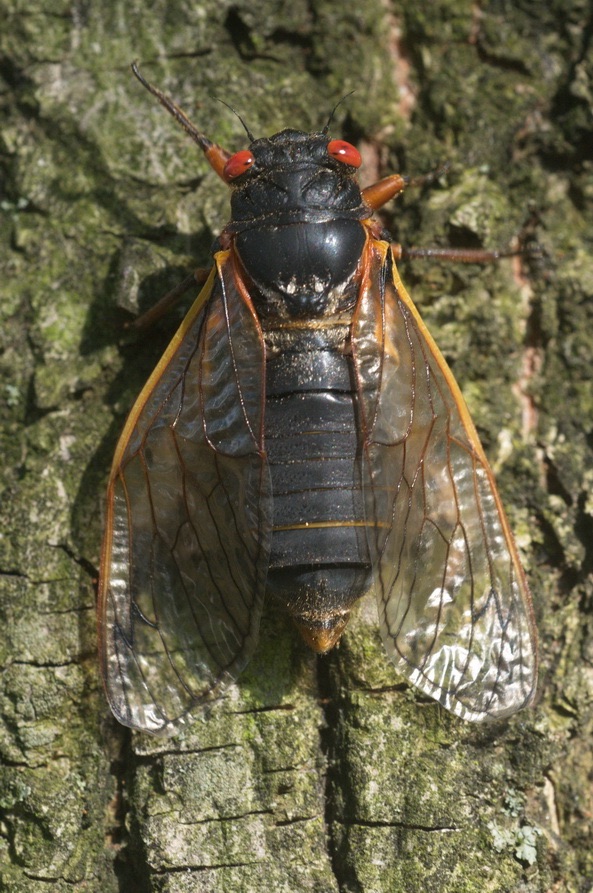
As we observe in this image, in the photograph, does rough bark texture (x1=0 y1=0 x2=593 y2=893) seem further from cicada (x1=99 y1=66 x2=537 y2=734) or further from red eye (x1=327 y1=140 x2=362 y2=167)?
red eye (x1=327 y1=140 x2=362 y2=167)

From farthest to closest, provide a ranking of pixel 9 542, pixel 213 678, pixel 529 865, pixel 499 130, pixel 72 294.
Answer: pixel 499 130
pixel 72 294
pixel 9 542
pixel 213 678
pixel 529 865

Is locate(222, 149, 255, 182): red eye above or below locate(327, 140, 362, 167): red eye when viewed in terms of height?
below

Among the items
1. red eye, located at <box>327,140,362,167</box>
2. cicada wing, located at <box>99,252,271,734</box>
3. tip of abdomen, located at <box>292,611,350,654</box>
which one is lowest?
tip of abdomen, located at <box>292,611,350,654</box>

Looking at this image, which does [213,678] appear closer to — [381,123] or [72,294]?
[72,294]

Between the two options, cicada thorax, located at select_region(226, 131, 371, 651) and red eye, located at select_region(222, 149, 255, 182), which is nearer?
cicada thorax, located at select_region(226, 131, 371, 651)

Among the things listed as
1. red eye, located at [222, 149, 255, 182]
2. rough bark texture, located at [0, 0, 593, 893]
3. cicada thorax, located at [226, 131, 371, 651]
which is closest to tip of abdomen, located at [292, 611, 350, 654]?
cicada thorax, located at [226, 131, 371, 651]

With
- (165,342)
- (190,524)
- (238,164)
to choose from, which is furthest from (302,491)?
(238,164)

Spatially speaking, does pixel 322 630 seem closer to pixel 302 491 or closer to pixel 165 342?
pixel 302 491

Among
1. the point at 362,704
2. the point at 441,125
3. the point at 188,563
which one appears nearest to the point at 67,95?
the point at 441,125
